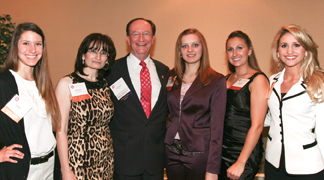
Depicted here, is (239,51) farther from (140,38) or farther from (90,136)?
(90,136)

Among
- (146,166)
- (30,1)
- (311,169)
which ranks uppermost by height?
(30,1)

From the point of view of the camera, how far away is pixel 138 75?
2.48 m

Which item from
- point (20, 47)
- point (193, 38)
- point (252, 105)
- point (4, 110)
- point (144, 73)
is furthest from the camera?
point (144, 73)

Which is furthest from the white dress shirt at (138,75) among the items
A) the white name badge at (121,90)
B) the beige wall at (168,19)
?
the beige wall at (168,19)

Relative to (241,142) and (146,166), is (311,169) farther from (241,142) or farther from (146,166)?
(146,166)

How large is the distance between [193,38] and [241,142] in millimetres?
1151

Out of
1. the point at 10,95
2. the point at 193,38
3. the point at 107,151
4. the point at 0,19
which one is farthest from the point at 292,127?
the point at 0,19

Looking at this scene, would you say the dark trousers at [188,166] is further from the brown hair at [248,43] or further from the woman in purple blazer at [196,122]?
the brown hair at [248,43]

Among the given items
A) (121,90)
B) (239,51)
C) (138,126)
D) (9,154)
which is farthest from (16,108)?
(239,51)

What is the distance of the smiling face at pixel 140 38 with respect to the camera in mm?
2557

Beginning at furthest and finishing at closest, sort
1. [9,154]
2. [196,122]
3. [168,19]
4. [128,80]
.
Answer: [168,19] → [128,80] → [196,122] → [9,154]

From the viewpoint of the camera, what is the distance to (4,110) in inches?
62.7

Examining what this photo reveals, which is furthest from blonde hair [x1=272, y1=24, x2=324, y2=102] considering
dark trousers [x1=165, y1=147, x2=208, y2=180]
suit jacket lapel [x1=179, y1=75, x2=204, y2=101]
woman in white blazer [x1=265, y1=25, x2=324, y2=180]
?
dark trousers [x1=165, y1=147, x2=208, y2=180]

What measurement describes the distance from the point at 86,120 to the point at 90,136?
164 millimetres
